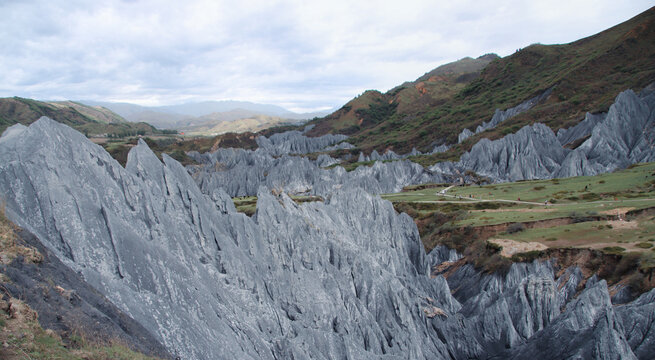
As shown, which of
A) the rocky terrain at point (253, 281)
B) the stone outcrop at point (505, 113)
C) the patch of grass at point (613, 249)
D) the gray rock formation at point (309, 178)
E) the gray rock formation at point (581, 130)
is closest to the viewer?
the rocky terrain at point (253, 281)

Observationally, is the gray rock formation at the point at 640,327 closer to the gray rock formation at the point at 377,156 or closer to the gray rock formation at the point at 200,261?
the gray rock formation at the point at 200,261

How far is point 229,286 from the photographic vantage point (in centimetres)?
1472

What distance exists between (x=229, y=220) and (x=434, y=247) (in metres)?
26.9

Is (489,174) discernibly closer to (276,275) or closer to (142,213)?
(276,275)

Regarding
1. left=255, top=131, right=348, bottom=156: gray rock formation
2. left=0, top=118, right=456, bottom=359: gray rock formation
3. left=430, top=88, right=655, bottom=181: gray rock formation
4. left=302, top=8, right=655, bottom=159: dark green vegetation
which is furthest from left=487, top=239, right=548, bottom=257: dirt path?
left=255, top=131, right=348, bottom=156: gray rock formation

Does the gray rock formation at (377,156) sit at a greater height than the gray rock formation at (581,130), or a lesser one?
lesser

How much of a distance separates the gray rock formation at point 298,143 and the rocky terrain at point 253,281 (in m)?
117

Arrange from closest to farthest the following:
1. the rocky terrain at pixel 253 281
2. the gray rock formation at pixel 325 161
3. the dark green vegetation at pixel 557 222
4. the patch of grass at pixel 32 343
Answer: the patch of grass at pixel 32 343
the rocky terrain at pixel 253 281
the dark green vegetation at pixel 557 222
the gray rock formation at pixel 325 161

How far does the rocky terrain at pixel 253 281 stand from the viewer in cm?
1091

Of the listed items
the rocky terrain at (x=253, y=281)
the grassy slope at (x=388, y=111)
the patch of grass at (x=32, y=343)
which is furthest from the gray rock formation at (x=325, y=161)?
the patch of grass at (x=32, y=343)

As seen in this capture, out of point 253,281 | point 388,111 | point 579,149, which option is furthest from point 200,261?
point 388,111

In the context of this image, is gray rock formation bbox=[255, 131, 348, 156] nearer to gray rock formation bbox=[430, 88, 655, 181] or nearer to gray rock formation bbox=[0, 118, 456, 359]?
gray rock formation bbox=[430, 88, 655, 181]

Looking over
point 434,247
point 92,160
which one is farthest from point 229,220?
point 434,247

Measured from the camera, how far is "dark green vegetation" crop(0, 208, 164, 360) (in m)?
6.34
